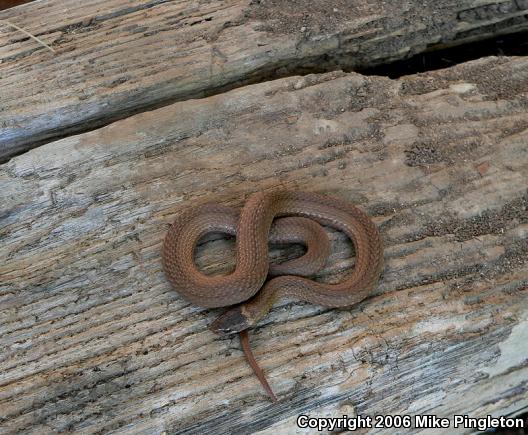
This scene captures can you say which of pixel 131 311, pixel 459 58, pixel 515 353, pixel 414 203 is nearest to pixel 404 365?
pixel 515 353

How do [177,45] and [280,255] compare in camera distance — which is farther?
[177,45]

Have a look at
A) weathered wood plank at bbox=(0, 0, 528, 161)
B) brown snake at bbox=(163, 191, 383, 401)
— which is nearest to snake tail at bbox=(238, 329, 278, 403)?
brown snake at bbox=(163, 191, 383, 401)

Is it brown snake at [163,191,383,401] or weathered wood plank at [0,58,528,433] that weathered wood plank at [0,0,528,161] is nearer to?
weathered wood plank at [0,58,528,433]

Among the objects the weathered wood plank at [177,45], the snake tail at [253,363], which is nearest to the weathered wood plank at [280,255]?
the snake tail at [253,363]

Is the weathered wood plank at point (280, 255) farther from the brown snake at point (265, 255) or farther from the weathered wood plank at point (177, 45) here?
the weathered wood plank at point (177, 45)

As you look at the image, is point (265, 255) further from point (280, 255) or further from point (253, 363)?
point (253, 363)

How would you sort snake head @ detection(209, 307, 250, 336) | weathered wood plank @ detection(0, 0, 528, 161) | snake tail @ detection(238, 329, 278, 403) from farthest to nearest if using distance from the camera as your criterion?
weathered wood plank @ detection(0, 0, 528, 161), snake head @ detection(209, 307, 250, 336), snake tail @ detection(238, 329, 278, 403)

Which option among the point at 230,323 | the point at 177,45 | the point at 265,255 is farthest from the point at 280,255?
the point at 177,45
